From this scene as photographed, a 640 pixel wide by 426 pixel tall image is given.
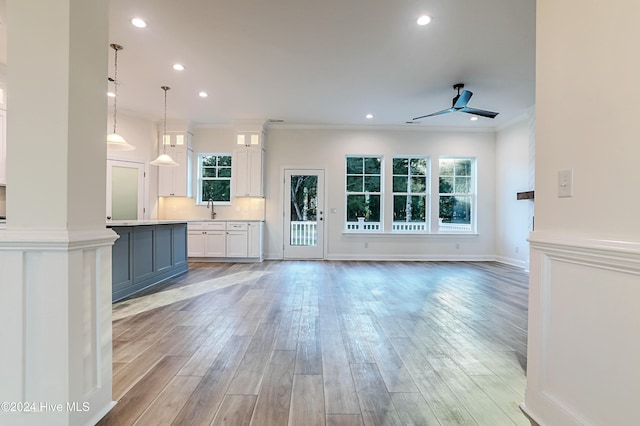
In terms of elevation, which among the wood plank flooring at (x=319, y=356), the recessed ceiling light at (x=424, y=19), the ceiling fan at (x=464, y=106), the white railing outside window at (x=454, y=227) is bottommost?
the wood plank flooring at (x=319, y=356)

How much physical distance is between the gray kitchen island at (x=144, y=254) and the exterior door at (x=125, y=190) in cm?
194

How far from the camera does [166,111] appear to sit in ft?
20.4

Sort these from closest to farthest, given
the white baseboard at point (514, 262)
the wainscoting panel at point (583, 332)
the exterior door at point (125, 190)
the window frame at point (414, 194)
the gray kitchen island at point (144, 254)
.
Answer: the wainscoting panel at point (583, 332) → the gray kitchen island at point (144, 254) → the white baseboard at point (514, 262) → the exterior door at point (125, 190) → the window frame at point (414, 194)

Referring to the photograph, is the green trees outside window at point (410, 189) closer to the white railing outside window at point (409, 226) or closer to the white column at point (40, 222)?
the white railing outside window at point (409, 226)

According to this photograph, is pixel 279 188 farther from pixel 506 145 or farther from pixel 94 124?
pixel 94 124

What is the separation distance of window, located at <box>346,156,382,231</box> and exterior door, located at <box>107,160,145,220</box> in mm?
4499

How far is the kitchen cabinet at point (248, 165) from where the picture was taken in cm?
671

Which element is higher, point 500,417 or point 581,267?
point 581,267

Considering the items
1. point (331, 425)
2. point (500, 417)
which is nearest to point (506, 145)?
point (500, 417)

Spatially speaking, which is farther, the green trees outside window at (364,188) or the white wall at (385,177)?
the green trees outside window at (364,188)

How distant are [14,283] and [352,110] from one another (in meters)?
5.64

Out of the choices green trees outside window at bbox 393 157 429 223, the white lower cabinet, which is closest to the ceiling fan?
green trees outside window at bbox 393 157 429 223

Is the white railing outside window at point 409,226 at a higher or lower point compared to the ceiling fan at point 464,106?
lower

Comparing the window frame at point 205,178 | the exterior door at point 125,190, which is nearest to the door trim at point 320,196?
the window frame at point 205,178
